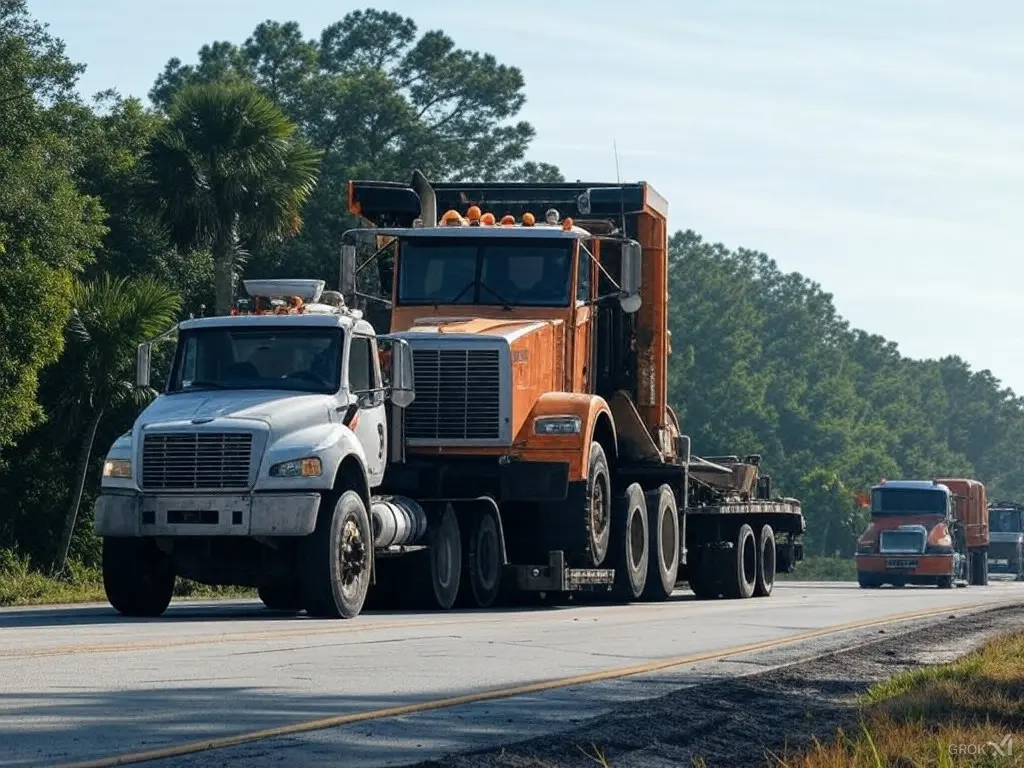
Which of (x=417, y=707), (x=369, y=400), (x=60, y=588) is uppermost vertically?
(x=369, y=400)

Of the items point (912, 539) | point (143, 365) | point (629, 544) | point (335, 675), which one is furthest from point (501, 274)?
point (912, 539)

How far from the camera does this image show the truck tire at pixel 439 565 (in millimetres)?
19250

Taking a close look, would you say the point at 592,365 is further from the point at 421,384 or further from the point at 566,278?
the point at 421,384

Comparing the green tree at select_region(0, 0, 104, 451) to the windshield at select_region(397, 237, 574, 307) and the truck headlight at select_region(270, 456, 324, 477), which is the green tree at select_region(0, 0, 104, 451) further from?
the truck headlight at select_region(270, 456, 324, 477)

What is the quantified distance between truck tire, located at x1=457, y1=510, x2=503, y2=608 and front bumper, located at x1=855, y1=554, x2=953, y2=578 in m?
A: 33.1

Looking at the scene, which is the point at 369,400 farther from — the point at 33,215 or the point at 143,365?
the point at 33,215

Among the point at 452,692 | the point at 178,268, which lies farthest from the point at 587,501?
the point at 178,268

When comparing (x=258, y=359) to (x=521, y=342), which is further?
(x=521, y=342)

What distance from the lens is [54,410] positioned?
3353 centimetres

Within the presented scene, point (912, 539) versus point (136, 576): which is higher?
point (912, 539)

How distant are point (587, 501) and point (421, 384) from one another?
2157 mm

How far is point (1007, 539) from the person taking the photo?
71000 millimetres

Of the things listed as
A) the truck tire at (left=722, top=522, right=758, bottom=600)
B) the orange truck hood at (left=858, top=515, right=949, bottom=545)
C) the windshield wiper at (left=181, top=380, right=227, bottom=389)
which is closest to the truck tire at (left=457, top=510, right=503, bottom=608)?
the windshield wiper at (left=181, top=380, right=227, bottom=389)

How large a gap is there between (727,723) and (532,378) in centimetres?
1092
